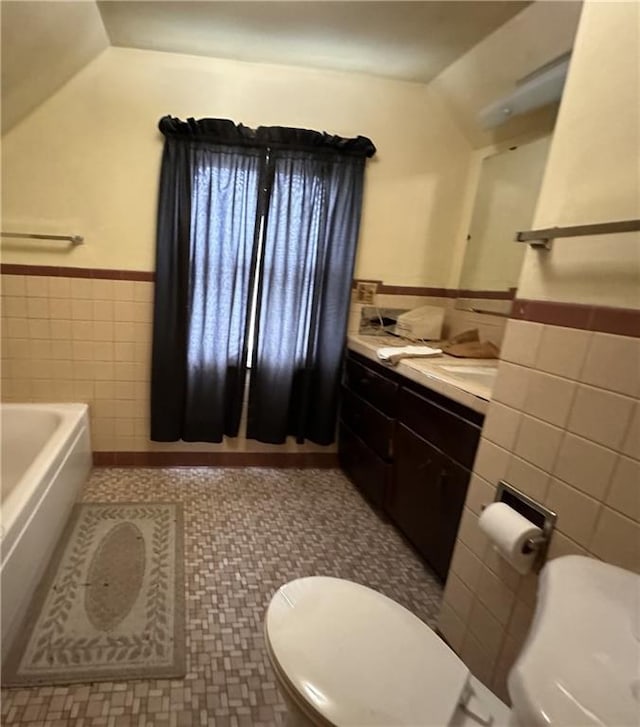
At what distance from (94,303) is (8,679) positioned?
171 centimetres

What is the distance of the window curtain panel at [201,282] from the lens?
2150mm

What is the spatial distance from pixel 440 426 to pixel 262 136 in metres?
1.78

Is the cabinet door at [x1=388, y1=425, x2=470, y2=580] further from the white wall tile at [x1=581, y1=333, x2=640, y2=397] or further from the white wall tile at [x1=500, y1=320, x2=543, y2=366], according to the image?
the white wall tile at [x1=581, y1=333, x2=640, y2=397]

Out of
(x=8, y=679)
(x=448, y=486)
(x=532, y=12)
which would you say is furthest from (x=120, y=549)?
(x=532, y=12)

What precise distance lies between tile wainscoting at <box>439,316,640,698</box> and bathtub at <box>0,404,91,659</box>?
144 centimetres

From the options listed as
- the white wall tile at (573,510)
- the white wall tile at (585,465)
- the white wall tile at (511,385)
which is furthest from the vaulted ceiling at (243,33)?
the white wall tile at (573,510)

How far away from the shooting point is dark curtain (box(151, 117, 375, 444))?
2.16m

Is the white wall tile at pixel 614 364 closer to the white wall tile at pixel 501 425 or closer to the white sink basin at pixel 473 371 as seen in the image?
the white wall tile at pixel 501 425

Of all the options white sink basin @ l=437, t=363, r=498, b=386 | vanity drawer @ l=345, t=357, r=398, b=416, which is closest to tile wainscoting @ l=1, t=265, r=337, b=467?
vanity drawer @ l=345, t=357, r=398, b=416

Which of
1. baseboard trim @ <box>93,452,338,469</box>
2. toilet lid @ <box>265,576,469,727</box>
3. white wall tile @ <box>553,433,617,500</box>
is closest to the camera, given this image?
toilet lid @ <box>265,576,469,727</box>

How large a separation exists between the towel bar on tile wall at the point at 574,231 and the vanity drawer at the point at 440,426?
0.65 meters

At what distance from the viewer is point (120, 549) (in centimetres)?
176

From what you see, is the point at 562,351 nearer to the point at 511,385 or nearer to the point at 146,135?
the point at 511,385

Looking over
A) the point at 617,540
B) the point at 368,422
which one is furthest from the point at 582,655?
the point at 368,422
